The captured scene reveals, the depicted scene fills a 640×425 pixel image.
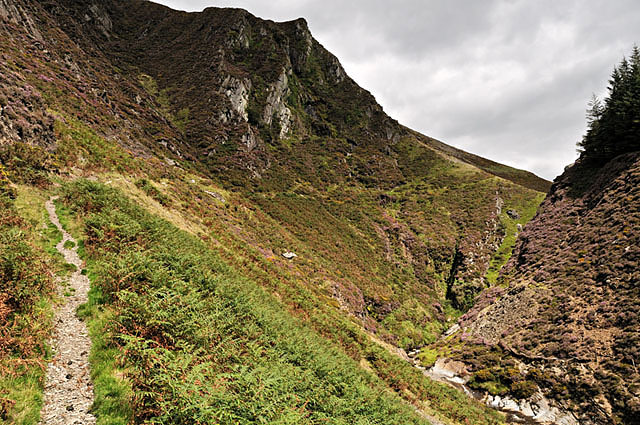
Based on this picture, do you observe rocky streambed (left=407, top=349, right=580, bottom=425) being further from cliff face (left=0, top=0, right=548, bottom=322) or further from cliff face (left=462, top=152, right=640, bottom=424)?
cliff face (left=0, top=0, right=548, bottom=322)

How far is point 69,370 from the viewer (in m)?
6.09

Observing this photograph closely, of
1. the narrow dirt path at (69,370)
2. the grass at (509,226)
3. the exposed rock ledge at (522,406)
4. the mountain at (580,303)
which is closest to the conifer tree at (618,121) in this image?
the mountain at (580,303)

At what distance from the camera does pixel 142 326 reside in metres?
7.58

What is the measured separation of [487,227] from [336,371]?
51.2 meters

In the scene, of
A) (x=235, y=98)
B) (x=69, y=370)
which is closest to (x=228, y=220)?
A: (x=69, y=370)

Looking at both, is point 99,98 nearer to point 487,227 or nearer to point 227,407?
point 227,407

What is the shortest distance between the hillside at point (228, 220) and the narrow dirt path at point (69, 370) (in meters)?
0.23

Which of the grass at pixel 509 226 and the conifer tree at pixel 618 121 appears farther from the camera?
the grass at pixel 509 226

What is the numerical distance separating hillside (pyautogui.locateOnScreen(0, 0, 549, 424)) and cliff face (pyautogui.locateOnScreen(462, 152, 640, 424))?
7.65 metres

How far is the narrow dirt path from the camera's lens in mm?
5023

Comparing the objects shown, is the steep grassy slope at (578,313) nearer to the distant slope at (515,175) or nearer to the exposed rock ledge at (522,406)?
the exposed rock ledge at (522,406)

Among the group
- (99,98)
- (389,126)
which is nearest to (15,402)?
(99,98)

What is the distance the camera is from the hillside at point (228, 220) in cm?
707

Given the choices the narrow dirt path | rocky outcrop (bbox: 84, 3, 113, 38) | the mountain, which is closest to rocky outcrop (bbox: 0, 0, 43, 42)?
rocky outcrop (bbox: 84, 3, 113, 38)
